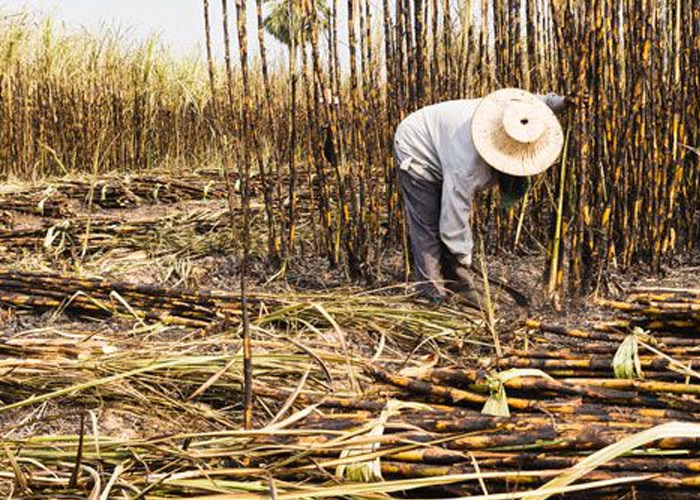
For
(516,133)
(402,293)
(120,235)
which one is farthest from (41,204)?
(516,133)

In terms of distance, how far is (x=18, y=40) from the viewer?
290 inches

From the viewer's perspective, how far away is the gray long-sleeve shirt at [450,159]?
10.7 ft

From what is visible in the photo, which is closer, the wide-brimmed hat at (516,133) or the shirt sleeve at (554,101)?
the wide-brimmed hat at (516,133)

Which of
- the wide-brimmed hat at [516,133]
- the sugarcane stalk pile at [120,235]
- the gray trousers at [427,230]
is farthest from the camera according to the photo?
the sugarcane stalk pile at [120,235]

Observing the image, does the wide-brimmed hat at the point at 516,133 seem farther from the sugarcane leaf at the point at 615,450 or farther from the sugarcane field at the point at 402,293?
the sugarcane leaf at the point at 615,450

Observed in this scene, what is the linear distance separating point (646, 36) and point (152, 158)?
5800 mm

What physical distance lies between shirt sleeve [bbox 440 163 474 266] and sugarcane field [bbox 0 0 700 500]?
0.04 feet

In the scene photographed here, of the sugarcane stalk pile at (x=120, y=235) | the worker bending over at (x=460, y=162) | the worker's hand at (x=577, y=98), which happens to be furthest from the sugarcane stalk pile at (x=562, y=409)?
the sugarcane stalk pile at (x=120, y=235)

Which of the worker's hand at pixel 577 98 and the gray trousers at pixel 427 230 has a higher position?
the worker's hand at pixel 577 98

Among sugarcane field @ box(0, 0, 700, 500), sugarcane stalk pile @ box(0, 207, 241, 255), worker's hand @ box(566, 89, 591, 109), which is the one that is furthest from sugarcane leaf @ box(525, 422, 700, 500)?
sugarcane stalk pile @ box(0, 207, 241, 255)

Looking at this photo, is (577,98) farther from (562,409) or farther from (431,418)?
(431,418)

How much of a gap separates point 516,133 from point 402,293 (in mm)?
900

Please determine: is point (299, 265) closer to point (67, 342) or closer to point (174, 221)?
point (174, 221)

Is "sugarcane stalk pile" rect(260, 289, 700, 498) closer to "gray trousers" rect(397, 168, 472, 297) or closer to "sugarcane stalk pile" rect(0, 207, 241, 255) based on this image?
"gray trousers" rect(397, 168, 472, 297)
